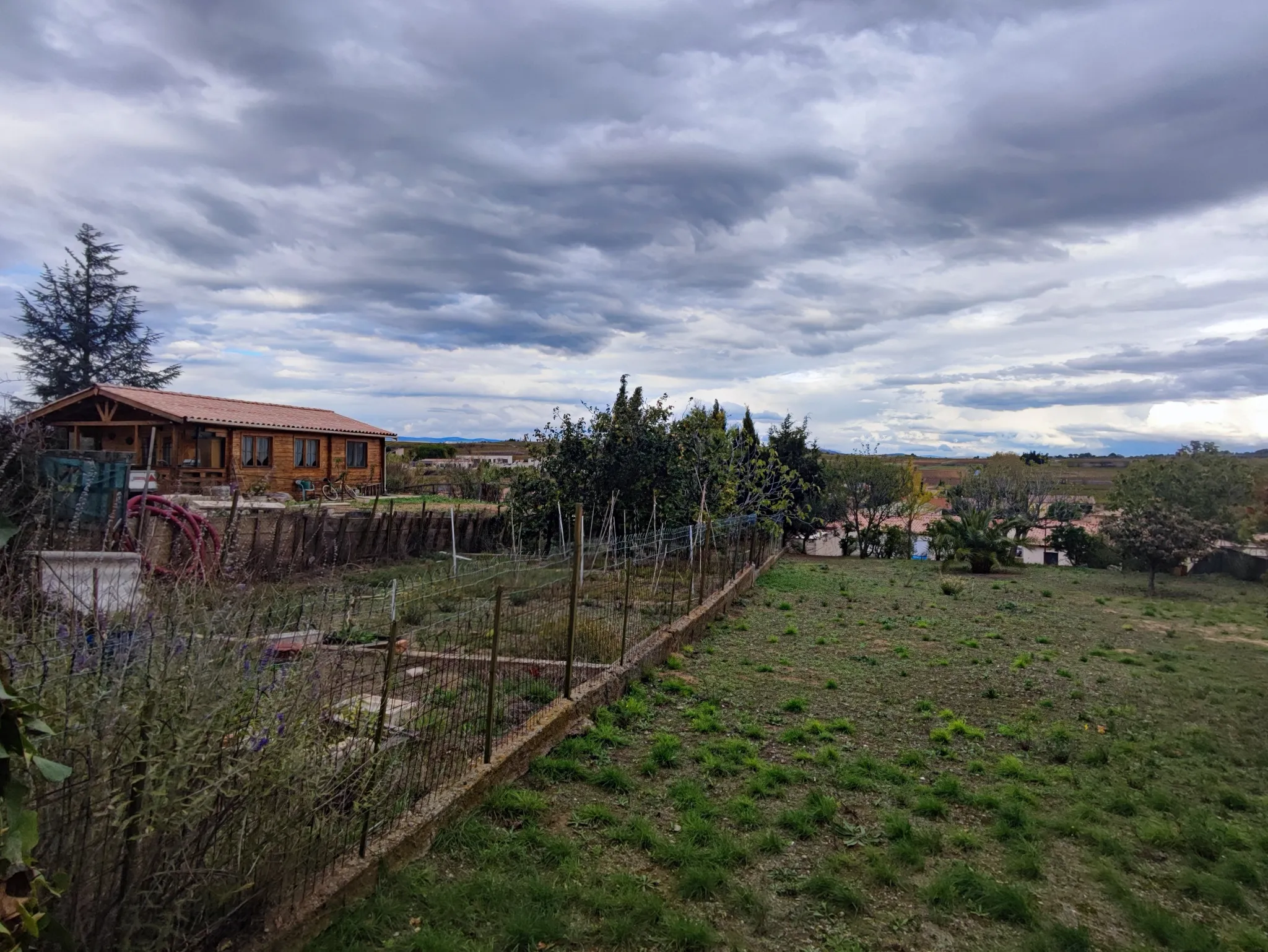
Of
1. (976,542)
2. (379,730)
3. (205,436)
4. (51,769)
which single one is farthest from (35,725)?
(205,436)

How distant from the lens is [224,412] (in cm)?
2353

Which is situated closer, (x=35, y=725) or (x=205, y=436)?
(x=35, y=725)

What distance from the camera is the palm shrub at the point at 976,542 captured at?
1766cm

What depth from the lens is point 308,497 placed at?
915 inches

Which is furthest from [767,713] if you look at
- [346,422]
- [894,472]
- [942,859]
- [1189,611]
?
[346,422]

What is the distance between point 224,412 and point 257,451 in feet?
5.02

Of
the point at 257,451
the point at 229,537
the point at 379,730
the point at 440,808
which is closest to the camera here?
the point at 379,730

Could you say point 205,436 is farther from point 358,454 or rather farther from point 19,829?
point 19,829

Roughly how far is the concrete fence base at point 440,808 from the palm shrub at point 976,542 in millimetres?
13236

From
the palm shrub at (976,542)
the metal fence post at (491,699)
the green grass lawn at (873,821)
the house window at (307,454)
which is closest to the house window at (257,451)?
the house window at (307,454)

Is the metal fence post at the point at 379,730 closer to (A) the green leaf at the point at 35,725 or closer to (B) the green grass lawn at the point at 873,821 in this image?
(B) the green grass lawn at the point at 873,821

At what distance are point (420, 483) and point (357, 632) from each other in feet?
73.6

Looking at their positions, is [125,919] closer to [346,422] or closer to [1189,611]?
[1189,611]

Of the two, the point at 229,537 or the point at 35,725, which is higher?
the point at 35,725
